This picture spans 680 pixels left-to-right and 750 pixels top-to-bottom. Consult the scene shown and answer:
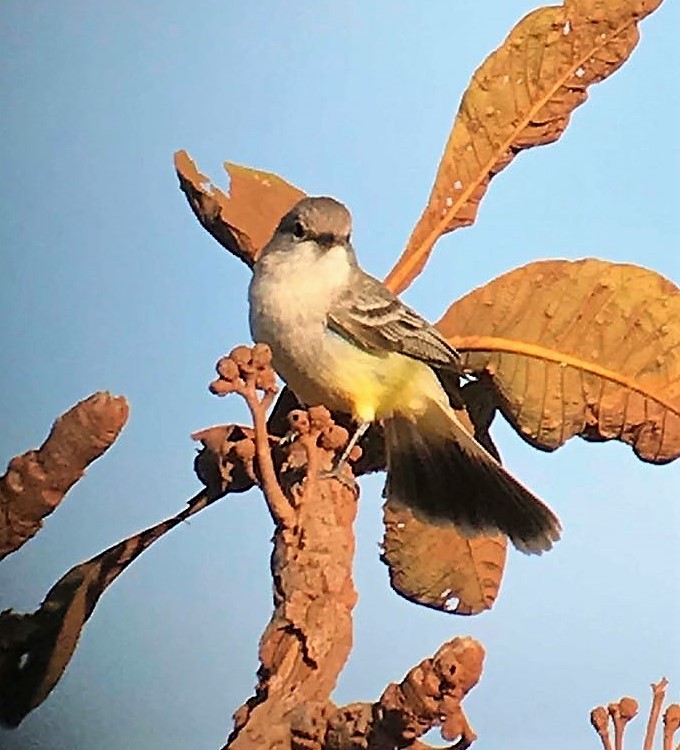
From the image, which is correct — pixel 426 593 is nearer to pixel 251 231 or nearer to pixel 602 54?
pixel 251 231

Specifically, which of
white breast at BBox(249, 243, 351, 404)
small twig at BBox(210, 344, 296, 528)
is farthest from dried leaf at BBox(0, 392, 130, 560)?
white breast at BBox(249, 243, 351, 404)

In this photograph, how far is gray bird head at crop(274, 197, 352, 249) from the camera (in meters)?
0.72

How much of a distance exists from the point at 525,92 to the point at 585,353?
0.20 meters

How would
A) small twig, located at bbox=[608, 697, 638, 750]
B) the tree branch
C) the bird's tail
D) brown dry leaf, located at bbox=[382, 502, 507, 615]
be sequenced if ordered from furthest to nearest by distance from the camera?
Answer: brown dry leaf, located at bbox=[382, 502, 507, 615] < the bird's tail < small twig, located at bbox=[608, 697, 638, 750] < the tree branch

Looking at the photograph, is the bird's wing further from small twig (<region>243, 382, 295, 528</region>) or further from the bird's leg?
small twig (<region>243, 382, 295, 528</region>)

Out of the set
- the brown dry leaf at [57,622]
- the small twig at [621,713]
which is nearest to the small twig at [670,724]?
the small twig at [621,713]

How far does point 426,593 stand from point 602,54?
40cm

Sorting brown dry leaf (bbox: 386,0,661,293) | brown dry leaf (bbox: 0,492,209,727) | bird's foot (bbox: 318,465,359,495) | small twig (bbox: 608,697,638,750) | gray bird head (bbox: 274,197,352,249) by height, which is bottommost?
brown dry leaf (bbox: 0,492,209,727)

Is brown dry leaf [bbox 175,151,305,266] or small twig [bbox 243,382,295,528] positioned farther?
brown dry leaf [bbox 175,151,305,266]

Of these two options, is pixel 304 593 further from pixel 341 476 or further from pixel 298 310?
pixel 298 310

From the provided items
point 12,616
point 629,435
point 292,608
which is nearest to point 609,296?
point 629,435

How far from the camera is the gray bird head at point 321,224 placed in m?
0.72

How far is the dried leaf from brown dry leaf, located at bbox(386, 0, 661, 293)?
0.32m

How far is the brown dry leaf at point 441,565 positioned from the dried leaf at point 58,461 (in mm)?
279
